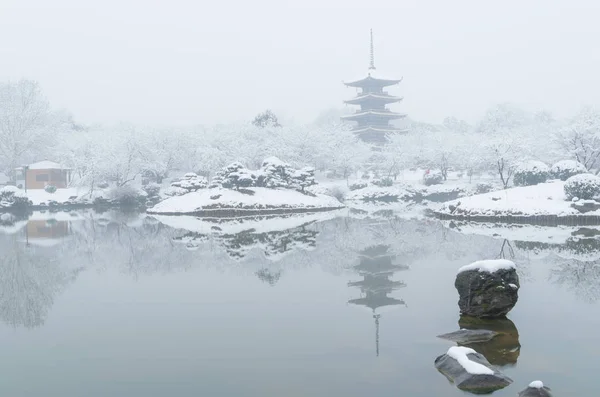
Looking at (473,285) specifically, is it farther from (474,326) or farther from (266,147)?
(266,147)

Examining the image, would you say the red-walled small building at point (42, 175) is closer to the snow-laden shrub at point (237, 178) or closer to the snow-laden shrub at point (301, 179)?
the snow-laden shrub at point (237, 178)

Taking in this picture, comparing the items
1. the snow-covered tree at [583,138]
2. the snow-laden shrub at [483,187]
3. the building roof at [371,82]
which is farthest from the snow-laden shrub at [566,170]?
the building roof at [371,82]

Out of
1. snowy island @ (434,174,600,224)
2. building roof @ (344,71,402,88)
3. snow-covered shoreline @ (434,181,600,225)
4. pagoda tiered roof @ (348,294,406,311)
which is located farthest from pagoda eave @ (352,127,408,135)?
pagoda tiered roof @ (348,294,406,311)

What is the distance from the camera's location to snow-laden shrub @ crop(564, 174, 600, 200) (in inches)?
962

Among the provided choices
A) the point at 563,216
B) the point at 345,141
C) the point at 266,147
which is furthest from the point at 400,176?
the point at 563,216

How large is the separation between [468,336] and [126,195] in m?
37.0

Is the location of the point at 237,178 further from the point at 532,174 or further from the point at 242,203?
the point at 532,174

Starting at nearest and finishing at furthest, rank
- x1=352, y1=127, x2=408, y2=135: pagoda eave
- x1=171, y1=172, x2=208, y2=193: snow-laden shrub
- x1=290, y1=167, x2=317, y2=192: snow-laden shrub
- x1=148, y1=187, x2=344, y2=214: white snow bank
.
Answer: x1=148, y1=187, x2=344, y2=214: white snow bank, x1=290, y1=167, x2=317, y2=192: snow-laden shrub, x1=171, y1=172, x2=208, y2=193: snow-laden shrub, x1=352, y1=127, x2=408, y2=135: pagoda eave

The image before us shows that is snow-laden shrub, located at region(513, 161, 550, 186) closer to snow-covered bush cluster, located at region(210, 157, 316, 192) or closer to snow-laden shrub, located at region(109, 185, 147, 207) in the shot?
snow-covered bush cluster, located at region(210, 157, 316, 192)

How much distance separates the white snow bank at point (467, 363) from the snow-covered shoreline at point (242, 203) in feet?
83.1

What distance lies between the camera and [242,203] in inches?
1278

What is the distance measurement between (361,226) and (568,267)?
11.9 m

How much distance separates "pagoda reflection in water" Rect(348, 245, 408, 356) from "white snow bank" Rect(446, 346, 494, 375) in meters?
1.04

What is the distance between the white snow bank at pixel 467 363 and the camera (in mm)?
6305
